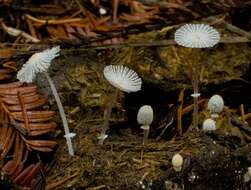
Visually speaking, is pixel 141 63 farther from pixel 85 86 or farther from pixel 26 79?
pixel 26 79

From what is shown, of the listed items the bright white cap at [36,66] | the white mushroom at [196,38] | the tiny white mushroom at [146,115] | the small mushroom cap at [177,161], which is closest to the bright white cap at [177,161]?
the small mushroom cap at [177,161]

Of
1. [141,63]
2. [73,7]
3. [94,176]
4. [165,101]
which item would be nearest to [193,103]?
[165,101]

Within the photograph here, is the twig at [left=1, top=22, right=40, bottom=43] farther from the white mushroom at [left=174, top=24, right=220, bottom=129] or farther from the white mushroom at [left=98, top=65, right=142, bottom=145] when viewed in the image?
the white mushroom at [left=174, top=24, right=220, bottom=129]

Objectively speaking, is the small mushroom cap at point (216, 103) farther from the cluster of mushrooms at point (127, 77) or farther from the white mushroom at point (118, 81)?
the white mushroom at point (118, 81)

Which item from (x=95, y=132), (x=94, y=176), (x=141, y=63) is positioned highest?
(x=141, y=63)

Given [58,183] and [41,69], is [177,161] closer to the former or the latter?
[58,183]
